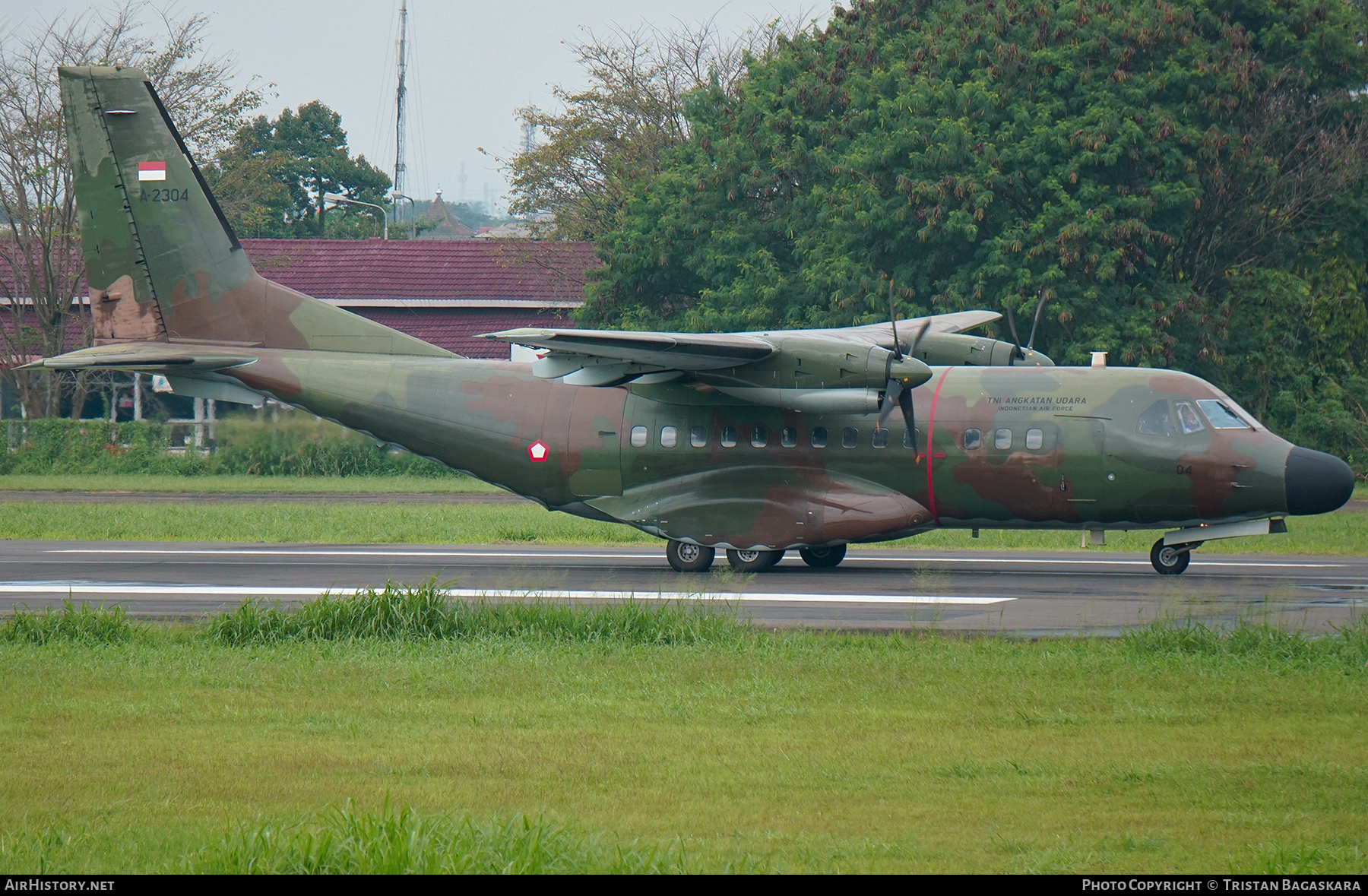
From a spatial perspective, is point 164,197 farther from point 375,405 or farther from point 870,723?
point 870,723

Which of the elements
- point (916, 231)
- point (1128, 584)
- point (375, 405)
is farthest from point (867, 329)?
point (916, 231)

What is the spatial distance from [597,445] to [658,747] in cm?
1100

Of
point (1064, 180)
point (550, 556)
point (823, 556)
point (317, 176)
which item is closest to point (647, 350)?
point (823, 556)

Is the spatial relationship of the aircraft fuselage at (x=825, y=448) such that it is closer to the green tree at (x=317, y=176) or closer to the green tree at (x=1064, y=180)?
the green tree at (x=1064, y=180)

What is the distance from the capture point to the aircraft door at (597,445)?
760 inches

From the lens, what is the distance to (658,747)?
8578mm

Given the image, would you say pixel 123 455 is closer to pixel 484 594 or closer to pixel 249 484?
pixel 249 484

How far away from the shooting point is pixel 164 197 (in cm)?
1989

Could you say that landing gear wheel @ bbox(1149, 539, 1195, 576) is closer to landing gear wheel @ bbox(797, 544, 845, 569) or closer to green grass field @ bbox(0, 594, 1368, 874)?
landing gear wheel @ bbox(797, 544, 845, 569)

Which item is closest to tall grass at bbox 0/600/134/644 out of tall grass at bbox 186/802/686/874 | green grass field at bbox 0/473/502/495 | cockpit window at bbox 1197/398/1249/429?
tall grass at bbox 186/802/686/874

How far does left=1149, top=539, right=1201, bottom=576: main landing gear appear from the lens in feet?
60.1

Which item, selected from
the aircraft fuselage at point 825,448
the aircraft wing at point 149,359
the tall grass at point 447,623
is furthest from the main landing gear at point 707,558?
the aircraft wing at point 149,359

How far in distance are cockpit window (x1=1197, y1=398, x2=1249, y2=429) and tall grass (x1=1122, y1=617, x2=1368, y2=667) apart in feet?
18.3

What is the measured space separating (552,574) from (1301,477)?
1062cm
